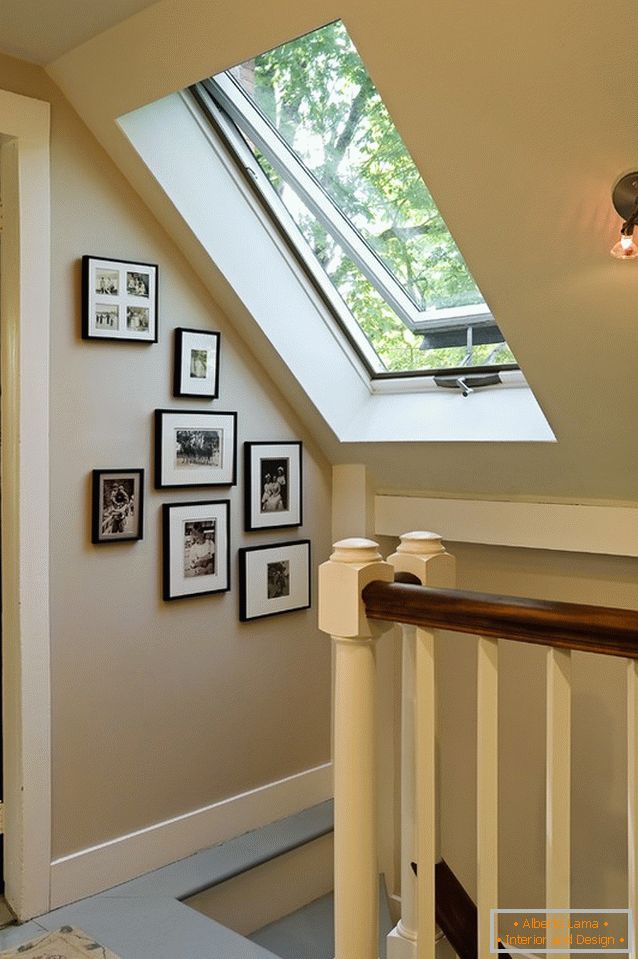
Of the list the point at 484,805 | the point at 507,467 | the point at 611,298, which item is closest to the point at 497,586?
the point at 507,467

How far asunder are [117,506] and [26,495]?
0.30m

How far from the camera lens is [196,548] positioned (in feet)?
9.69

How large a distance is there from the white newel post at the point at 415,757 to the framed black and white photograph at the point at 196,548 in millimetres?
1286

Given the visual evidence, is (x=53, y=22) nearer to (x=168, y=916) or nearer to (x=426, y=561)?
(x=426, y=561)

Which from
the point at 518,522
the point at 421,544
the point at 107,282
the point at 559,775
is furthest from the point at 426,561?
the point at 107,282

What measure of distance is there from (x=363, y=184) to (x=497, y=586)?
4.55ft

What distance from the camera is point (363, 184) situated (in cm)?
273

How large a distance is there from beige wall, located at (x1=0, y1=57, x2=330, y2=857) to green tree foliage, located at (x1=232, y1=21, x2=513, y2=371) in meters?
0.46

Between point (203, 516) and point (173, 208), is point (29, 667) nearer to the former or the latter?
point (203, 516)

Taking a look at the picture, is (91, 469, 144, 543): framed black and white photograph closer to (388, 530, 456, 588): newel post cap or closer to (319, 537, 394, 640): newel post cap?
(388, 530, 456, 588): newel post cap

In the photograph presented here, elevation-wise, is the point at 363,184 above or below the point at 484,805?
above

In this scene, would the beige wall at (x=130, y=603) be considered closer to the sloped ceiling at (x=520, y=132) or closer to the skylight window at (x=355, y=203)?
the sloped ceiling at (x=520, y=132)

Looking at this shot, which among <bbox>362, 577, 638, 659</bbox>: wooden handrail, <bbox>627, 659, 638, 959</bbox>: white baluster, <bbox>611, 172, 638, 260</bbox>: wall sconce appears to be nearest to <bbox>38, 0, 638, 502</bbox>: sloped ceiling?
<bbox>611, 172, 638, 260</bbox>: wall sconce

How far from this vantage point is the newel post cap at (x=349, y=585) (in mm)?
1418
